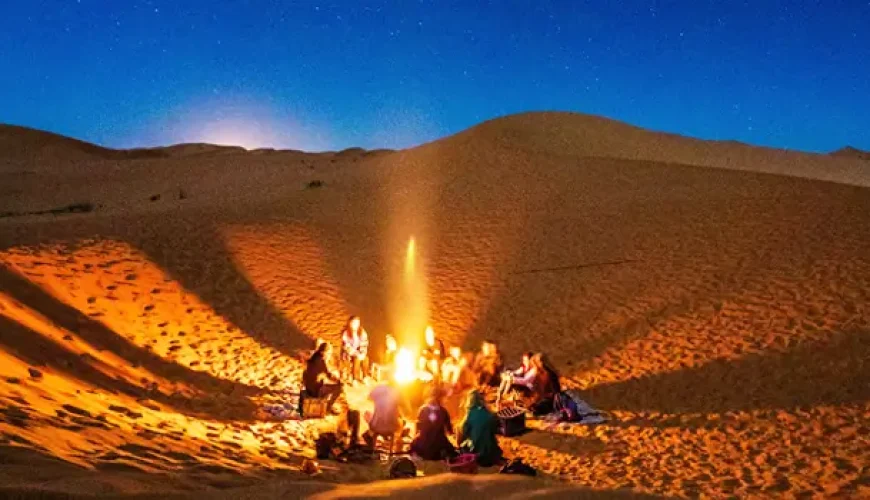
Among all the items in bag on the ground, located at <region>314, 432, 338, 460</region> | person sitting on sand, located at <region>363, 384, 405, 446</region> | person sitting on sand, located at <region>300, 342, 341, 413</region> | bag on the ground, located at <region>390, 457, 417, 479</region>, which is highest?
person sitting on sand, located at <region>300, 342, 341, 413</region>

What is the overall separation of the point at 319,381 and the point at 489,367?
10.5ft

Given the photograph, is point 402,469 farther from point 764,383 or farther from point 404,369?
point 764,383

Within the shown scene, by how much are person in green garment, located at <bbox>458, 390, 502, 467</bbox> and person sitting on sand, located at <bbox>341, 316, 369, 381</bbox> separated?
430 centimetres

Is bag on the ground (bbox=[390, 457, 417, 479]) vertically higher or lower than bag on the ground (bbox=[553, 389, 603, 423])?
lower

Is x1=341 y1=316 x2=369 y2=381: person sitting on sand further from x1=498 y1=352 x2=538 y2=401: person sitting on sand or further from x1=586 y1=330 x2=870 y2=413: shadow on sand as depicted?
x1=586 y1=330 x2=870 y2=413: shadow on sand

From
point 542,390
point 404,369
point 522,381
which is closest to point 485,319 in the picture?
point 404,369

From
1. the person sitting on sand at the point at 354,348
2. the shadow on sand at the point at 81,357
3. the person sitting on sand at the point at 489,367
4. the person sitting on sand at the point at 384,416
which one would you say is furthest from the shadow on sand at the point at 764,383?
the shadow on sand at the point at 81,357

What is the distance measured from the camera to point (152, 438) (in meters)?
8.00

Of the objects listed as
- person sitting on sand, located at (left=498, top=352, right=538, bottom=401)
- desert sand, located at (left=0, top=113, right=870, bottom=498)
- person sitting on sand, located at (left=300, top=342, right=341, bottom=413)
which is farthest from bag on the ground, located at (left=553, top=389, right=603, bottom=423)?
person sitting on sand, located at (left=300, top=342, right=341, bottom=413)

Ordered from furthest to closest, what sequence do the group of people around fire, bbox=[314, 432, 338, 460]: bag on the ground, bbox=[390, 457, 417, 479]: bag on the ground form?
1. the group of people around fire
2. bbox=[314, 432, 338, 460]: bag on the ground
3. bbox=[390, 457, 417, 479]: bag on the ground

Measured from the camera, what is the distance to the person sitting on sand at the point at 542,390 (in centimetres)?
1145

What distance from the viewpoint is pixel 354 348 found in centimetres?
1324

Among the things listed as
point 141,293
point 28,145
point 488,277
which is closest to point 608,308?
point 488,277

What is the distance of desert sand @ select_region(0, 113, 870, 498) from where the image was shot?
8039mm
